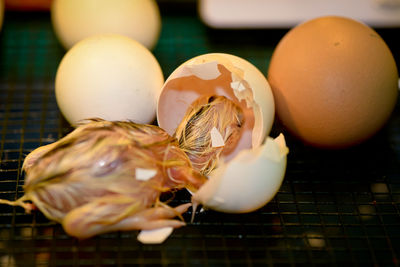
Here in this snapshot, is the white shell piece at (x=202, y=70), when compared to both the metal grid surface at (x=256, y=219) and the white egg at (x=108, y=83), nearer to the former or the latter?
the white egg at (x=108, y=83)

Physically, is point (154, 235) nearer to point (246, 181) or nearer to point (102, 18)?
point (246, 181)

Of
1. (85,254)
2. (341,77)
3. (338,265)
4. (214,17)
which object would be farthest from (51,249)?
(214,17)

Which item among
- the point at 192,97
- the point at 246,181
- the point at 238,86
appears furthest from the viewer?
the point at 192,97

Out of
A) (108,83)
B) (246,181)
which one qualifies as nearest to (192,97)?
(108,83)

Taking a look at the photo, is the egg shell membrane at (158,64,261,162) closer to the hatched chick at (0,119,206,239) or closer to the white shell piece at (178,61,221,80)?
the white shell piece at (178,61,221,80)

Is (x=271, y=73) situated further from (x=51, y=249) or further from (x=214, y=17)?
(x=51, y=249)

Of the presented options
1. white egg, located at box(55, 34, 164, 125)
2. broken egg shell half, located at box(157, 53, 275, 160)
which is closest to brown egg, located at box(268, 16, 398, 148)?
broken egg shell half, located at box(157, 53, 275, 160)

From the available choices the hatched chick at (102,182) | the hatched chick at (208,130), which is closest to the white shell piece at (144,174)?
the hatched chick at (102,182)
